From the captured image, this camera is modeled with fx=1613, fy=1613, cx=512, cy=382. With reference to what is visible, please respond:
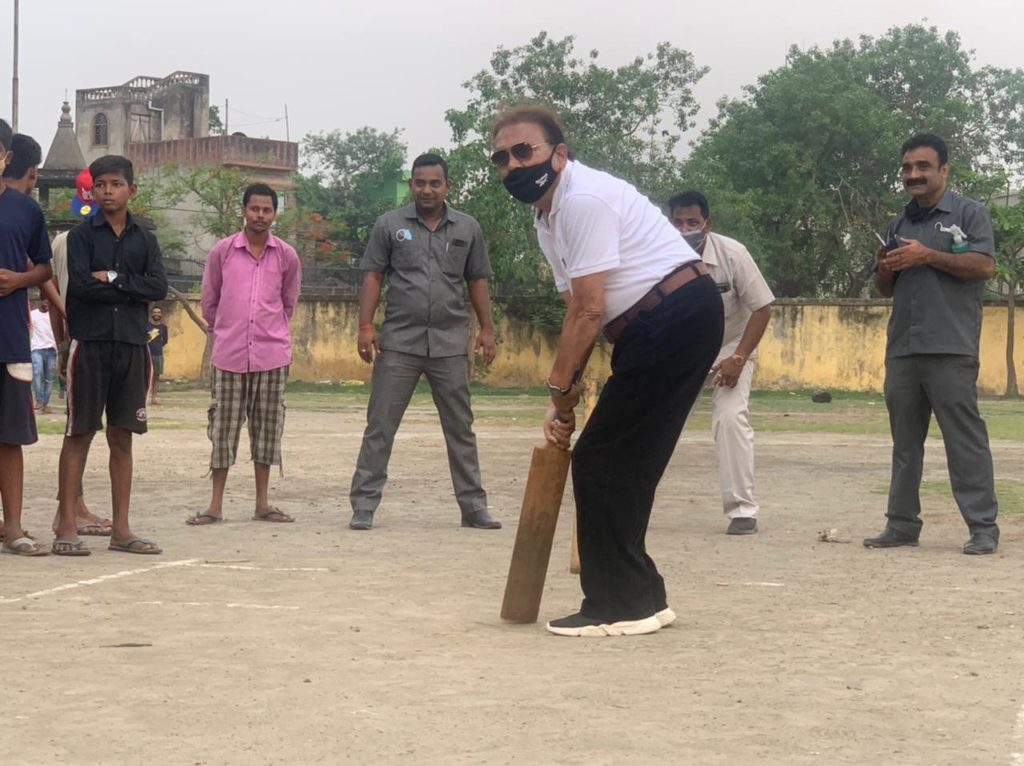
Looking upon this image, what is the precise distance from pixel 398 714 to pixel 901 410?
476 centimetres

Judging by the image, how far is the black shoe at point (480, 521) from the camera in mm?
9250

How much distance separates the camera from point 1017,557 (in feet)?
26.4

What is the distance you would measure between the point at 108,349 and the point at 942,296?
4.26 meters

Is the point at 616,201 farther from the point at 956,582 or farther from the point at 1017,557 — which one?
the point at 1017,557

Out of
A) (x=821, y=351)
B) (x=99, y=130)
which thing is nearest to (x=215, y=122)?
(x=99, y=130)

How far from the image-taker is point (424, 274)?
9422 mm

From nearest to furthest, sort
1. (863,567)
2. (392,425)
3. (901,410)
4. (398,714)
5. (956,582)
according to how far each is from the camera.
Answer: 1. (398,714)
2. (956,582)
3. (863,567)
4. (901,410)
5. (392,425)

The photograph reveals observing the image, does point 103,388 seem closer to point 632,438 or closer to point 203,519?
point 203,519

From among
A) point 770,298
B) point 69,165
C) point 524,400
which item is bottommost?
point 524,400

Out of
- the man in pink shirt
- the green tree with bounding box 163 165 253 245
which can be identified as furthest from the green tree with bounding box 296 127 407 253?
the man in pink shirt

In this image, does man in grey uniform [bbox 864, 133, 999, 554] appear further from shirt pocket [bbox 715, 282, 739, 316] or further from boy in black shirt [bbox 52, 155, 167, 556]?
boy in black shirt [bbox 52, 155, 167, 556]

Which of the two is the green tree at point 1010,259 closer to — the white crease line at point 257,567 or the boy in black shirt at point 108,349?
the boy in black shirt at point 108,349

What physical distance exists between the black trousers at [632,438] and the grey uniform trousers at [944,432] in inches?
111

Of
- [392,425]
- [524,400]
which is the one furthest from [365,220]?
[392,425]
